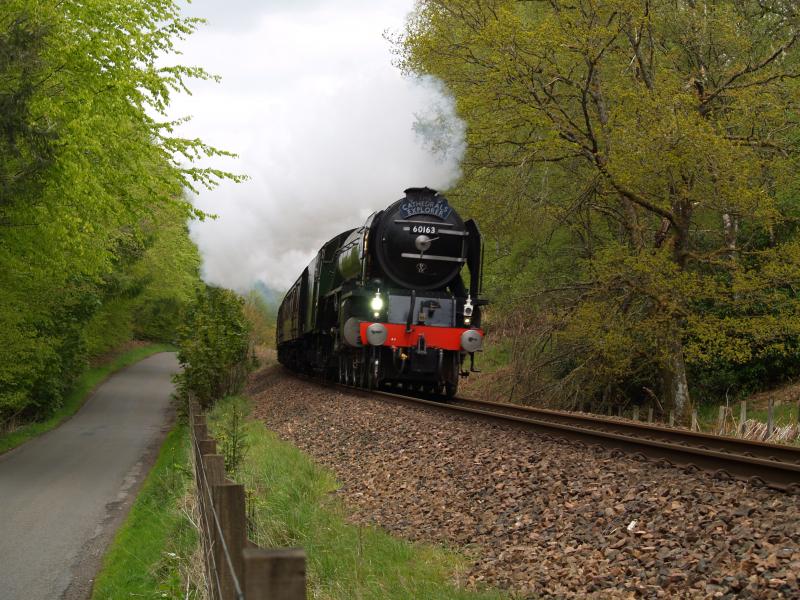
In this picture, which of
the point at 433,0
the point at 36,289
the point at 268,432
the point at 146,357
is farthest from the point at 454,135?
the point at 146,357

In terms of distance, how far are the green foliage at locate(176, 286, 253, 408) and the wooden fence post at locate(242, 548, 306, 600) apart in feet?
67.8

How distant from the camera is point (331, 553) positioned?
693 cm

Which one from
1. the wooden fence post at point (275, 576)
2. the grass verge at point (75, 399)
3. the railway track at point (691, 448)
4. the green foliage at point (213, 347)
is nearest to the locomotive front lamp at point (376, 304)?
the railway track at point (691, 448)

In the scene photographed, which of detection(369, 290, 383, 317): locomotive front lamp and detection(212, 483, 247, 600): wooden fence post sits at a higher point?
detection(369, 290, 383, 317): locomotive front lamp

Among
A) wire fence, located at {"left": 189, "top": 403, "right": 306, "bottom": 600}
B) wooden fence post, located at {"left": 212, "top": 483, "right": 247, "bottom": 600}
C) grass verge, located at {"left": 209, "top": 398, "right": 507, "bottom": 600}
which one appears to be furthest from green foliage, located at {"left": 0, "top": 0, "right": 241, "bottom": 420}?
wooden fence post, located at {"left": 212, "top": 483, "right": 247, "bottom": 600}

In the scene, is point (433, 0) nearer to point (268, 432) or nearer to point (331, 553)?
point (268, 432)

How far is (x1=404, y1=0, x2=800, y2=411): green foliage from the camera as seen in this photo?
1462 cm

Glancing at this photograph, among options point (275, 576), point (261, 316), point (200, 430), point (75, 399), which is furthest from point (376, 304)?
point (261, 316)

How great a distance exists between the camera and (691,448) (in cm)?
765

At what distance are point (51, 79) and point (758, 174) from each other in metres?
13.1

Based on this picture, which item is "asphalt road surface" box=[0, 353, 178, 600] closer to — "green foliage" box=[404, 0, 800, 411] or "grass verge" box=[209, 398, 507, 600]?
"grass verge" box=[209, 398, 507, 600]

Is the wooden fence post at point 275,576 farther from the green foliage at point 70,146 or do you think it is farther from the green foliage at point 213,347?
the green foliage at point 213,347

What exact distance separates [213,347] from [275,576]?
71.2 ft

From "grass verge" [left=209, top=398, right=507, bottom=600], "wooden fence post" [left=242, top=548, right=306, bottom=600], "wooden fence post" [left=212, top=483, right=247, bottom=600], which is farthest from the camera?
"grass verge" [left=209, top=398, right=507, bottom=600]
